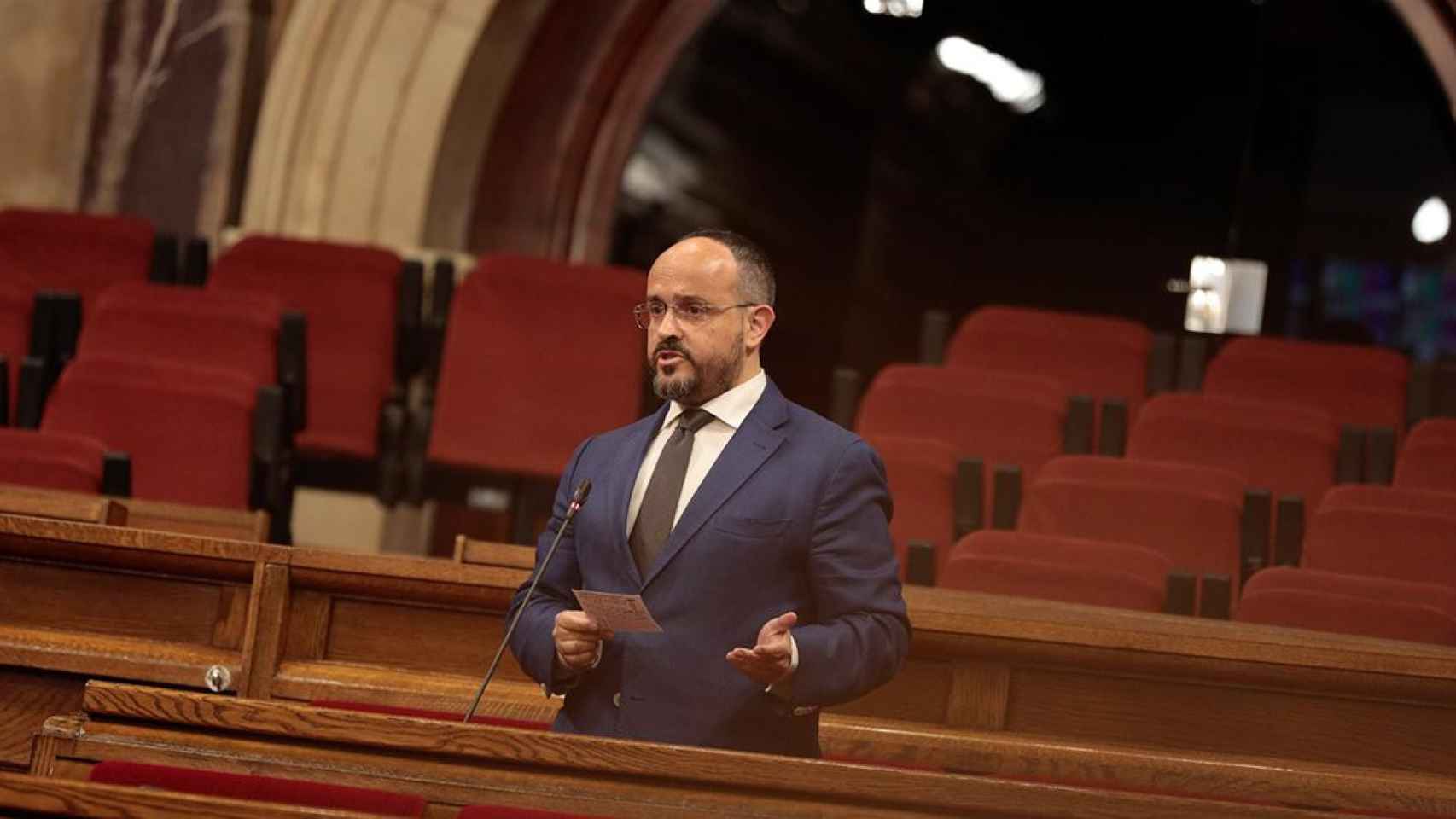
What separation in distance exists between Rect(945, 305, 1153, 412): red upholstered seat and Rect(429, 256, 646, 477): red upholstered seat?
0.24 m

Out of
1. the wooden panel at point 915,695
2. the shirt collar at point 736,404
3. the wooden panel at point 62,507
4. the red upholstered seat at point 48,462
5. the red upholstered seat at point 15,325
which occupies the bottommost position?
the wooden panel at point 915,695

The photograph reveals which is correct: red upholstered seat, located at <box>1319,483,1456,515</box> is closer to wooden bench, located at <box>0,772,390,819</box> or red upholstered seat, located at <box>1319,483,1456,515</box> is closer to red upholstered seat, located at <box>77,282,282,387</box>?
red upholstered seat, located at <box>77,282,282,387</box>

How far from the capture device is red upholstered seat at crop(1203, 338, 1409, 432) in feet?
4.62

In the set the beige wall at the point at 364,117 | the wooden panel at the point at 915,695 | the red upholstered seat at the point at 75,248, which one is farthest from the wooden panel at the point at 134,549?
the beige wall at the point at 364,117

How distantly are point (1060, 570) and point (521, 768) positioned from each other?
19.6 inches

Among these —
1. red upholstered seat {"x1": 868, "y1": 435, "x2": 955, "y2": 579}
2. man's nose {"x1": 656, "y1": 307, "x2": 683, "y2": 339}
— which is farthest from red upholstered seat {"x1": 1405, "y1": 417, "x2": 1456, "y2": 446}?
man's nose {"x1": 656, "y1": 307, "x2": 683, "y2": 339}

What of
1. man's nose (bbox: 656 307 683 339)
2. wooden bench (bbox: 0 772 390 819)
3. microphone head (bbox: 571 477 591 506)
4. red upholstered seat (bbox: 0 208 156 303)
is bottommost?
wooden bench (bbox: 0 772 390 819)

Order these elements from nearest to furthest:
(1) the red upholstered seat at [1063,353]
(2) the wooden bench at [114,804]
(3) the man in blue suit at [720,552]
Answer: (2) the wooden bench at [114,804] < (3) the man in blue suit at [720,552] < (1) the red upholstered seat at [1063,353]

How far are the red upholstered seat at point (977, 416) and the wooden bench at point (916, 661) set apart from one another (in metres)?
0.46

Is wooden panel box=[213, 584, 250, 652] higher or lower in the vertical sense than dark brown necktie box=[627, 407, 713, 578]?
lower

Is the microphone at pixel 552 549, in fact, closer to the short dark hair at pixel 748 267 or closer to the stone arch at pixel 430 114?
the short dark hair at pixel 748 267

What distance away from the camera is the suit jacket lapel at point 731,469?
2.04ft

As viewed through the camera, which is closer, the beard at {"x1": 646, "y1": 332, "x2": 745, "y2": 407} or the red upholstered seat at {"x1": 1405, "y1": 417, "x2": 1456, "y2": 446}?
the beard at {"x1": 646, "y1": 332, "x2": 745, "y2": 407}

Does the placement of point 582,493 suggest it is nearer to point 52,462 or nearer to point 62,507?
point 62,507
